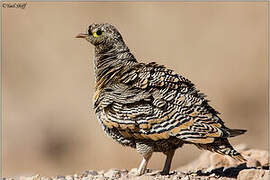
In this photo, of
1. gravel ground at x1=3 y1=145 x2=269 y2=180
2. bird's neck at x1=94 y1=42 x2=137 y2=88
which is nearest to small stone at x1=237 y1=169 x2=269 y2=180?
gravel ground at x1=3 y1=145 x2=269 y2=180

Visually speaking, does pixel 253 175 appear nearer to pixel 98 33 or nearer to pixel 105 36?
pixel 105 36

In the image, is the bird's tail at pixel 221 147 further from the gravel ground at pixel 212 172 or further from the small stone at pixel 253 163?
the small stone at pixel 253 163

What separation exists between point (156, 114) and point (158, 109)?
92 millimetres

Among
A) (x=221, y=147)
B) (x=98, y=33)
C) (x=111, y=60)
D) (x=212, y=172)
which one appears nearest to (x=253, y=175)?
(x=221, y=147)

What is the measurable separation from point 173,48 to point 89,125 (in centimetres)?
737

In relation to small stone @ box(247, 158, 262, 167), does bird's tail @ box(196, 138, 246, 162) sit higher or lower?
higher

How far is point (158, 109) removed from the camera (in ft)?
33.4

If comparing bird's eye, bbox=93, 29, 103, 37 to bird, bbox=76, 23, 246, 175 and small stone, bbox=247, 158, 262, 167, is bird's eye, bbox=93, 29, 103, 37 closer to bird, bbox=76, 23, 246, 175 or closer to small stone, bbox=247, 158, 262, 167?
bird, bbox=76, 23, 246, 175

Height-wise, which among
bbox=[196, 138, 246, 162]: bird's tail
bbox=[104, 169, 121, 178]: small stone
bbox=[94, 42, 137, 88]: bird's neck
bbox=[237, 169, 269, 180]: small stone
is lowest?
bbox=[104, 169, 121, 178]: small stone

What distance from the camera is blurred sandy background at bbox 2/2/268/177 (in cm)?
2511

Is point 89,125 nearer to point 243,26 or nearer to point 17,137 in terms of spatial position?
point 17,137

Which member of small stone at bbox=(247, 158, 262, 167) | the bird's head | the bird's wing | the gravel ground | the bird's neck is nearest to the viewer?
the bird's wing

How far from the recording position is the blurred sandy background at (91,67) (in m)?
25.1

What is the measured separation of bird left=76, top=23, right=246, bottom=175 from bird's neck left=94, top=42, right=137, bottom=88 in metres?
0.15
